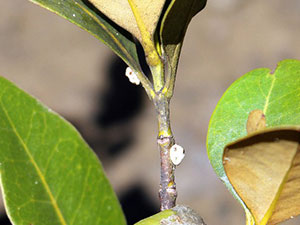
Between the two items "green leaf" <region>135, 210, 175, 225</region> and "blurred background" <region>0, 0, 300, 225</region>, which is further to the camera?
"blurred background" <region>0, 0, 300, 225</region>

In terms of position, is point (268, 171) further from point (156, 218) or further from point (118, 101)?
point (118, 101)

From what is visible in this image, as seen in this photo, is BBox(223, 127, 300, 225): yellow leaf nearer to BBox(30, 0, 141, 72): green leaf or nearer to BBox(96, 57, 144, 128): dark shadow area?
BBox(30, 0, 141, 72): green leaf

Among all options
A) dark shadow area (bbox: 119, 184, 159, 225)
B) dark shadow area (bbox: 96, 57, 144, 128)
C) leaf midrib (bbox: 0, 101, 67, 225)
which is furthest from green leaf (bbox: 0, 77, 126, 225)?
dark shadow area (bbox: 96, 57, 144, 128)

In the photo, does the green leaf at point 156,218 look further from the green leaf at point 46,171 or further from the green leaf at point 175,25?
the green leaf at point 175,25

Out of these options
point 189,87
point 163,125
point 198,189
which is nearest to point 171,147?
point 163,125

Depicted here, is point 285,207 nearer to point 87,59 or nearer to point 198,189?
point 198,189

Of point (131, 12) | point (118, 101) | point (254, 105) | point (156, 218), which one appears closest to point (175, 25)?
point (131, 12)

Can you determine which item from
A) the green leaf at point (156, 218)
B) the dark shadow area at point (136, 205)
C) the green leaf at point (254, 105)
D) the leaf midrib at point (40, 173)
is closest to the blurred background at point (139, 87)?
the dark shadow area at point (136, 205)
